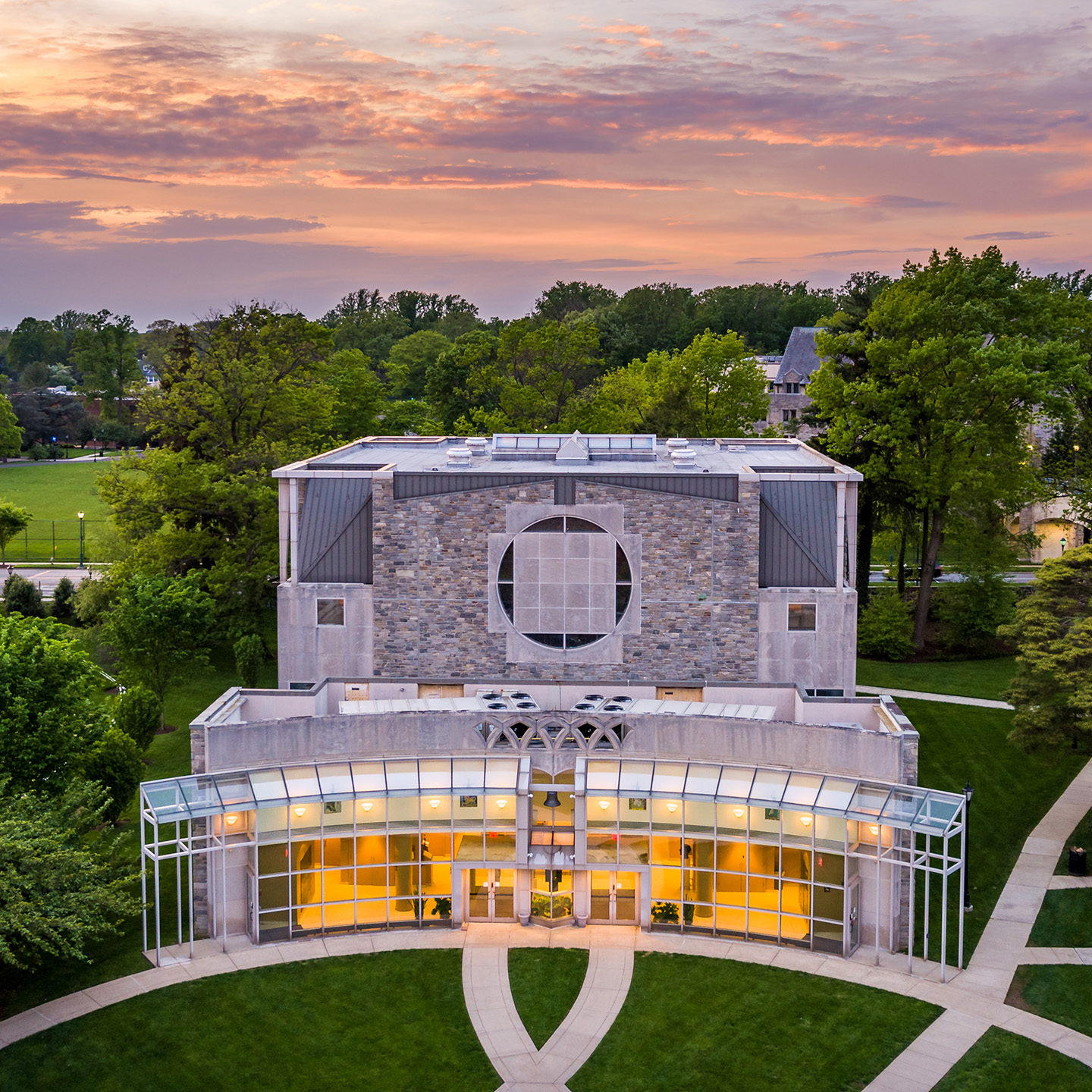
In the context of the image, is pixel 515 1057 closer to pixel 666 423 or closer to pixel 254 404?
pixel 254 404

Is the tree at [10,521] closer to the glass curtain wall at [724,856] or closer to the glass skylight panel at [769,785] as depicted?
the glass curtain wall at [724,856]

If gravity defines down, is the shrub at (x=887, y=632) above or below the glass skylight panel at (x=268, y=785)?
below

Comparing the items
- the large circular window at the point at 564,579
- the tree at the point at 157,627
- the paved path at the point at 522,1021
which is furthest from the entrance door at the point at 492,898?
the tree at the point at 157,627

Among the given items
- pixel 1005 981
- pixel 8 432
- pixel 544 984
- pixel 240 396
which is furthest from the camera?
pixel 8 432

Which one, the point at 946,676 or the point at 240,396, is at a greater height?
the point at 240,396

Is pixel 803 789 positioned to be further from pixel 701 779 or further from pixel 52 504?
pixel 52 504

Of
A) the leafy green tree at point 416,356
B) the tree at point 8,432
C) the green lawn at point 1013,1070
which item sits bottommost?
the green lawn at point 1013,1070

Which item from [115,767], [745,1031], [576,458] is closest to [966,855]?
[745,1031]
